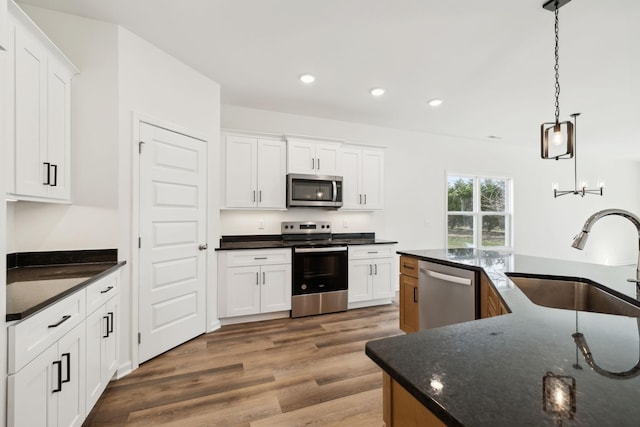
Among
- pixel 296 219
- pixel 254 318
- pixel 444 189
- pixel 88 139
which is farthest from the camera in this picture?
pixel 444 189

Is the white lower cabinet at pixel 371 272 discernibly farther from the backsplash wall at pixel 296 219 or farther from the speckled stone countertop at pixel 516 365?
the speckled stone countertop at pixel 516 365

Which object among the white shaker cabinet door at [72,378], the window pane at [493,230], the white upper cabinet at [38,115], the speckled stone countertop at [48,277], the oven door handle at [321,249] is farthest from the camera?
the window pane at [493,230]

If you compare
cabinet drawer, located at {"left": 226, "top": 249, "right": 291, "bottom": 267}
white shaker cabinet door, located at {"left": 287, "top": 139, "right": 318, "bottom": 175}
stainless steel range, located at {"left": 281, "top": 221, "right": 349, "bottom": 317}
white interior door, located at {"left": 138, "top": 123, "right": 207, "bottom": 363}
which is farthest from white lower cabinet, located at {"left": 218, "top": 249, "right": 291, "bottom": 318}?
white shaker cabinet door, located at {"left": 287, "top": 139, "right": 318, "bottom": 175}

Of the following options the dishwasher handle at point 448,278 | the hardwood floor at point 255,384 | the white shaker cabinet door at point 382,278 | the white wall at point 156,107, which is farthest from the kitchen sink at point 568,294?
the white wall at point 156,107

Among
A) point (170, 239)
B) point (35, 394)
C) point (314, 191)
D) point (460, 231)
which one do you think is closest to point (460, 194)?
point (460, 231)

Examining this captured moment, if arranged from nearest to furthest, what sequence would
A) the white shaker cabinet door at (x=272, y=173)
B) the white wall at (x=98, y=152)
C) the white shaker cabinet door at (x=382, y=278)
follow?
1. the white wall at (x=98, y=152)
2. the white shaker cabinet door at (x=272, y=173)
3. the white shaker cabinet door at (x=382, y=278)

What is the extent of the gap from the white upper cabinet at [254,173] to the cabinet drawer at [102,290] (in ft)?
5.27

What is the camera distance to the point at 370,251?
3.88m

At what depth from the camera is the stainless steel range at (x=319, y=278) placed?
136 inches

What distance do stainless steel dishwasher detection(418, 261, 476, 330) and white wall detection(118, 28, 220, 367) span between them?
2195 millimetres

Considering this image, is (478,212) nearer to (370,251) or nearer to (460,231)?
(460,231)

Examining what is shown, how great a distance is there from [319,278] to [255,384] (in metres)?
1.61

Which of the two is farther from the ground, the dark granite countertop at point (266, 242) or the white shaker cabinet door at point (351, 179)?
the white shaker cabinet door at point (351, 179)

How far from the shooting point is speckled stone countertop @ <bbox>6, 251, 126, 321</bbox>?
123 cm
